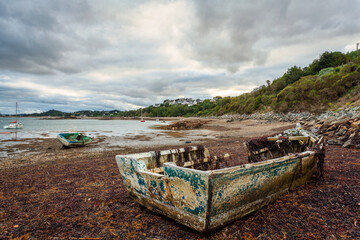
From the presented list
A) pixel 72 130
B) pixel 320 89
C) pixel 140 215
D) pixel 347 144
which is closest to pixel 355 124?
pixel 347 144

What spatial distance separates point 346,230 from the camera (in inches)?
122

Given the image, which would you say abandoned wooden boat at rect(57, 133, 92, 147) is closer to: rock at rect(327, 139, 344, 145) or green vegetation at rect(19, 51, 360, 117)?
rock at rect(327, 139, 344, 145)

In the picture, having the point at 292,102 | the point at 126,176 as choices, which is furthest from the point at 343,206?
the point at 292,102

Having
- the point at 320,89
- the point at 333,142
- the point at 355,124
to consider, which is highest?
the point at 320,89

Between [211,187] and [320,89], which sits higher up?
[320,89]

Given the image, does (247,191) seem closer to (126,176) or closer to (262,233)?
(262,233)

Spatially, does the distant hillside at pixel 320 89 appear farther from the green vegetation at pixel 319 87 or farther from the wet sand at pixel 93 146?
the wet sand at pixel 93 146

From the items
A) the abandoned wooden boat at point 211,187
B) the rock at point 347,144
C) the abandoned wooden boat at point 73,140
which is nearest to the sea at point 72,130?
the abandoned wooden boat at point 73,140

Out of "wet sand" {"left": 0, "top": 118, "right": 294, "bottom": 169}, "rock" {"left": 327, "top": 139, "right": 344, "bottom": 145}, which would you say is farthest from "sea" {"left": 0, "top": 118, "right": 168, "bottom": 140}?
"rock" {"left": 327, "top": 139, "right": 344, "bottom": 145}

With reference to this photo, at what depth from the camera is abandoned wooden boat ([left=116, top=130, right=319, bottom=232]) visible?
2.87m

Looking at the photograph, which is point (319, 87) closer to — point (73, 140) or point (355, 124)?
point (355, 124)

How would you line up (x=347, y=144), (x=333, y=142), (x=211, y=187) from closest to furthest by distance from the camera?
(x=211, y=187) → (x=347, y=144) → (x=333, y=142)

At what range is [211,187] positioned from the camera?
2756 millimetres

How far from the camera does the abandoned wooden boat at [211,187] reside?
2.87 meters
